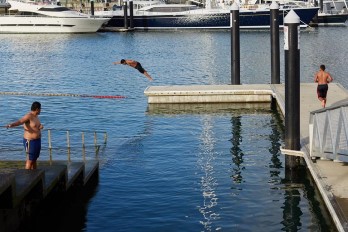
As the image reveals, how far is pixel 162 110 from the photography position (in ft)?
104

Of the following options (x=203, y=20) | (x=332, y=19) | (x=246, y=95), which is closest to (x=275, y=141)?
(x=246, y=95)

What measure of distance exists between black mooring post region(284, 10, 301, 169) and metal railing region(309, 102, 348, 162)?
70cm

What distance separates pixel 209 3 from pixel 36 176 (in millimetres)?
79231

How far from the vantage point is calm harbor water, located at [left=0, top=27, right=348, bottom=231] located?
17203 millimetres

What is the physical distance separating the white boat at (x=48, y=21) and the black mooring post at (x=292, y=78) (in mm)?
71521

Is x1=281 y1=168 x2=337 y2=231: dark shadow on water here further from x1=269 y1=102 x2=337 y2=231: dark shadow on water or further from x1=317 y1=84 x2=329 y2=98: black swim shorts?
x1=317 y1=84 x2=329 y2=98: black swim shorts

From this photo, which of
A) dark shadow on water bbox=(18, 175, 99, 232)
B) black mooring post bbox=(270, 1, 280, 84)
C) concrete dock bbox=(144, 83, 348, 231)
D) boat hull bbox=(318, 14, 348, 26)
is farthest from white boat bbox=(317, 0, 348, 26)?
dark shadow on water bbox=(18, 175, 99, 232)

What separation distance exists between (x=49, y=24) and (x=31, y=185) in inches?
3023

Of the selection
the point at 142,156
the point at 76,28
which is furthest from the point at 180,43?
the point at 142,156

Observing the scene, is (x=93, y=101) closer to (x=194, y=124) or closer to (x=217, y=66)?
(x=194, y=124)

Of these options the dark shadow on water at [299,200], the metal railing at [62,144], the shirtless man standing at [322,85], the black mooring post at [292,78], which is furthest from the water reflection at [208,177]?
the shirtless man standing at [322,85]

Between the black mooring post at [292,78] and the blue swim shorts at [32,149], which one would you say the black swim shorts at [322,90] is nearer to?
the black mooring post at [292,78]

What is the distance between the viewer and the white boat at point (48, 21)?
8981 cm

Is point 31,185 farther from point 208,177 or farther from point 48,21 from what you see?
point 48,21
